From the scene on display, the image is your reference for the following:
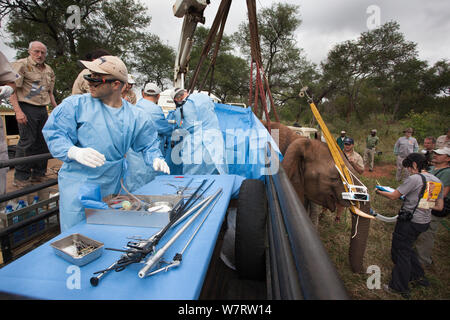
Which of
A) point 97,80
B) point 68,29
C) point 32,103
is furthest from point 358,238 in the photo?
point 68,29

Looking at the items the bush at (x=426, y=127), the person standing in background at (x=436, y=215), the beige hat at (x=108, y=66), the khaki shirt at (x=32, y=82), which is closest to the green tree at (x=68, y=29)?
the khaki shirt at (x=32, y=82)

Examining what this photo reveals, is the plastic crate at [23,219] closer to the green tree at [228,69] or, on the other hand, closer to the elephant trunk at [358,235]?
the elephant trunk at [358,235]

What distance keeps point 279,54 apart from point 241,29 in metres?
5.97

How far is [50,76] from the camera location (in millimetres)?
3832

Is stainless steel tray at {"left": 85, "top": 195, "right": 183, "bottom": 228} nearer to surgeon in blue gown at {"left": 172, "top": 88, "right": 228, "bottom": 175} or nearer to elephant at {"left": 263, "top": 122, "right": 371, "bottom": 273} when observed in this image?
elephant at {"left": 263, "top": 122, "right": 371, "bottom": 273}

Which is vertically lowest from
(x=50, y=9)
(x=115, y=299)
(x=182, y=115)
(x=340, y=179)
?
(x=115, y=299)

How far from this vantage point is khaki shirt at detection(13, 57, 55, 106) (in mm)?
3507

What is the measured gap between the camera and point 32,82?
359 centimetres

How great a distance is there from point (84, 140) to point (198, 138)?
7.50ft

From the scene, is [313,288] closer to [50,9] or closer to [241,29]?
[50,9]

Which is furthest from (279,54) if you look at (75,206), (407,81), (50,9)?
(75,206)

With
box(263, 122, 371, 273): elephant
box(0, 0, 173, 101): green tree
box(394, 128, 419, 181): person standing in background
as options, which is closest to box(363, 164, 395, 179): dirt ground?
box(394, 128, 419, 181): person standing in background

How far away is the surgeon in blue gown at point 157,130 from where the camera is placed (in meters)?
3.04

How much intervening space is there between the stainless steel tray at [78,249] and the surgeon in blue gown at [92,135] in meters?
0.61
